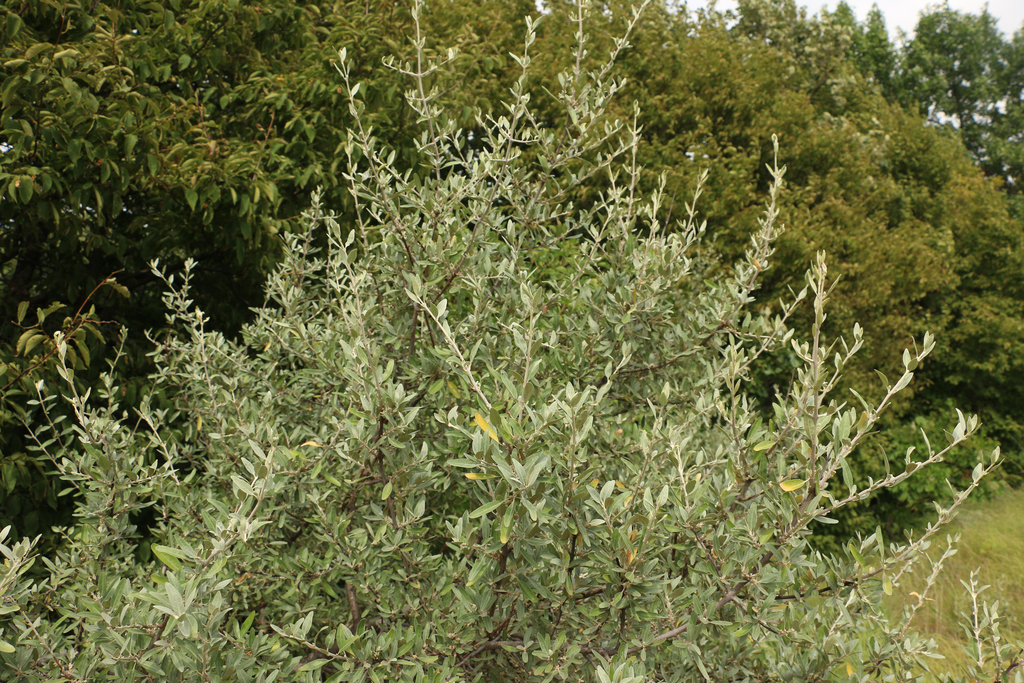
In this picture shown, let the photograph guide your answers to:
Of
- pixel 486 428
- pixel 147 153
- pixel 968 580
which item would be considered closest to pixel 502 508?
pixel 486 428

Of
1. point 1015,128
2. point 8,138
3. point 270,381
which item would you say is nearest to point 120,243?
point 8,138

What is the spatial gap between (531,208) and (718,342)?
0.98 m

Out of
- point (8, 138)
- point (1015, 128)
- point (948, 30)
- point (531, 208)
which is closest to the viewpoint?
point (531, 208)

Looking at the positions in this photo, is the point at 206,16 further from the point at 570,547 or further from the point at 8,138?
the point at 570,547

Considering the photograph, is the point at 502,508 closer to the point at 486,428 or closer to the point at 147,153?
the point at 486,428

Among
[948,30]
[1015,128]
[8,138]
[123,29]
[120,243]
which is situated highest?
[948,30]

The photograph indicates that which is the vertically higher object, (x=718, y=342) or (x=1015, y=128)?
(x=1015, y=128)

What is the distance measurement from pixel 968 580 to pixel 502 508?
8.26 meters

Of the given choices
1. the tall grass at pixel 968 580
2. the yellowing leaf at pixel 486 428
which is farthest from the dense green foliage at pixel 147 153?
the tall grass at pixel 968 580

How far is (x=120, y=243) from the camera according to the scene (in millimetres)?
4312

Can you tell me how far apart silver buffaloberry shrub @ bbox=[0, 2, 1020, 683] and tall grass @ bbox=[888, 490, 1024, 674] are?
11.7ft

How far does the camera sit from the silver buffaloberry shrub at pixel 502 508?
1498 millimetres

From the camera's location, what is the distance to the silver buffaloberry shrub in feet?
4.91

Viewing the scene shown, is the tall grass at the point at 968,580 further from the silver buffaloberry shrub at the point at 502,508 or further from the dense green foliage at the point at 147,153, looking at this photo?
the dense green foliage at the point at 147,153
